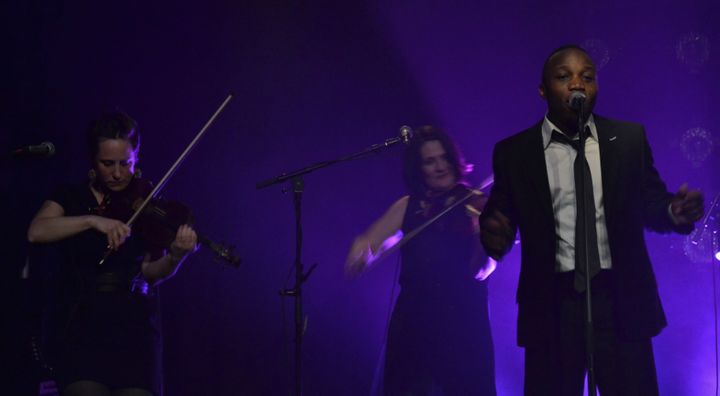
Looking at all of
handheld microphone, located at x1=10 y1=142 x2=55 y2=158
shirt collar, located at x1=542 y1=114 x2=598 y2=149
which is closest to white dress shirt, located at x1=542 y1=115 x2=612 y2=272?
shirt collar, located at x1=542 y1=114 x2=598 y2=149

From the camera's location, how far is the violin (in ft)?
11.1

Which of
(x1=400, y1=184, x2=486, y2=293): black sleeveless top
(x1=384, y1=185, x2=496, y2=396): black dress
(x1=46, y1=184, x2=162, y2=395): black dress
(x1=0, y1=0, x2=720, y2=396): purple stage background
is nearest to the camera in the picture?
(x1=46, y1=184, x2=162, y2=395): black dress

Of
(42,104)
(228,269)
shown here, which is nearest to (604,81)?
(228,269)

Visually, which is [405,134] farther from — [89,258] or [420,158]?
[89,258]

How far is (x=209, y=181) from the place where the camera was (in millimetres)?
4906

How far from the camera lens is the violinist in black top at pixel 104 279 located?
3.17 meters

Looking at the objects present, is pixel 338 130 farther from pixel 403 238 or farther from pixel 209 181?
pixel 403 238

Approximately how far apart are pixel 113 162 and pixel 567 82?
2045mm

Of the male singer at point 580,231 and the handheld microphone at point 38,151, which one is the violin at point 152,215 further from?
the male singer at point 580,231

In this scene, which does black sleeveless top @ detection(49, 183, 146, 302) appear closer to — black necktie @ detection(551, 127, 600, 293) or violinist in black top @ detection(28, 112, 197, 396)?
violinist in black top @ detection(28, 112, 197, 396)

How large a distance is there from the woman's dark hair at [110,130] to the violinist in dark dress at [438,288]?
1.44 metres

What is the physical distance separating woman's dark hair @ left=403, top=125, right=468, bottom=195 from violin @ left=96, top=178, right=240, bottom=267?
52.6 inches

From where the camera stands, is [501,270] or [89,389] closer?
[89,389]

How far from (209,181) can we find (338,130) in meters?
0.99
